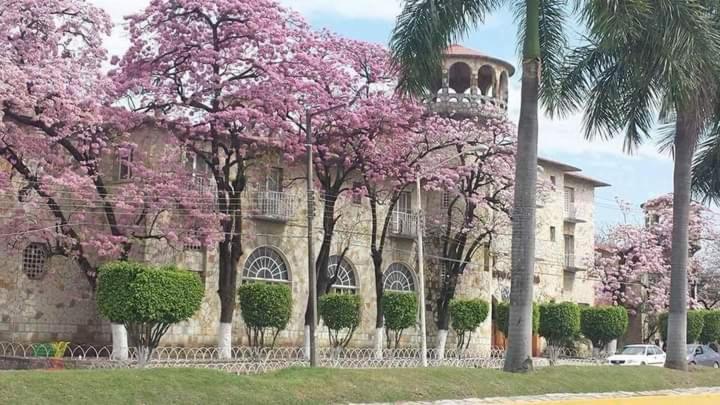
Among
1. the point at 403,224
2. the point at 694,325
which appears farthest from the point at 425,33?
the point at 694,325

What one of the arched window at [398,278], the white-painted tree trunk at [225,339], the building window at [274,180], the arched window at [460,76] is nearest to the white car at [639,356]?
the arched window at [398,278]

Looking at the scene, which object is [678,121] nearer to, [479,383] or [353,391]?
[479,383]

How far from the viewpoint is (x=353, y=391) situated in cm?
1767

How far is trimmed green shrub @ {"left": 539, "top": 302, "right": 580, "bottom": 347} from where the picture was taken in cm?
4284

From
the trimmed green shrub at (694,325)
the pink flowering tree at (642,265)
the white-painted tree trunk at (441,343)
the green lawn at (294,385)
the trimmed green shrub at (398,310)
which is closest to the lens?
the green lawn at (294,385)

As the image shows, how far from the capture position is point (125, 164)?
33.7 m

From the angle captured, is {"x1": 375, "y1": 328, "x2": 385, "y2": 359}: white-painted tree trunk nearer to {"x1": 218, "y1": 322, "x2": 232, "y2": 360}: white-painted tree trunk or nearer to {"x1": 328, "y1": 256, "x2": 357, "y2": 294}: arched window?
{"x1": 328, "y1": 256, "x2": 357, "y2": 294}: arched window

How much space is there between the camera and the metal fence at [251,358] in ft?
97.6

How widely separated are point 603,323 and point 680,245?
695 inches

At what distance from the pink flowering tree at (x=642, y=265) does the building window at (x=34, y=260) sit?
106ft

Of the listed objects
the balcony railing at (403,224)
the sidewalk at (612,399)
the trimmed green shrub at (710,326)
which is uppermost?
the balcony railing at (403,224)

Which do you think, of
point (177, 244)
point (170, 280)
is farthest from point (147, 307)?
point (177, 244)

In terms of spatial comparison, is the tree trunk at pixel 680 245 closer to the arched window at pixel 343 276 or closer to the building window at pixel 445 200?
the arched window at pixel 343 276

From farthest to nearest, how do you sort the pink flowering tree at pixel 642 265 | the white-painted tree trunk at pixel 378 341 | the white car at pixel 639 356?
1. the pink flowering tree at pixel 642 265
2. the white-painted tree trunk at pixel 378 341
3. the white car at pixel 639 356
